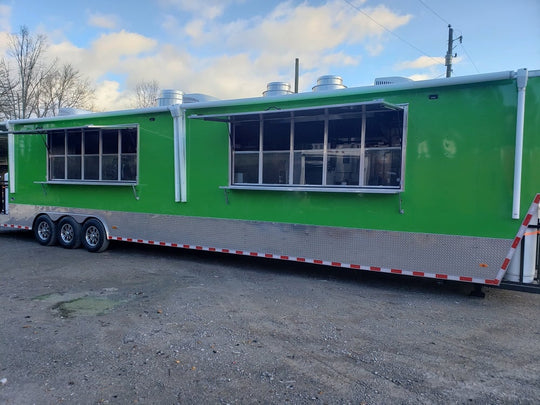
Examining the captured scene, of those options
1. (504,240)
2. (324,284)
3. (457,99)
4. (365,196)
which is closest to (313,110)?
(365,196)

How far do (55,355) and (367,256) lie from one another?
4258mm

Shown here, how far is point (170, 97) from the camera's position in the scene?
8500mm

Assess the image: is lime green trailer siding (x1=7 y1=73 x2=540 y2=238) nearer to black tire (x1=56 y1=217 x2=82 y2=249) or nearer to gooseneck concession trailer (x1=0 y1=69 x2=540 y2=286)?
gooseneck concession trailer (x1=0 y1=69 x2=540 y2=286)

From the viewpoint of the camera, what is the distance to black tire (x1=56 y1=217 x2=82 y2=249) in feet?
30.6

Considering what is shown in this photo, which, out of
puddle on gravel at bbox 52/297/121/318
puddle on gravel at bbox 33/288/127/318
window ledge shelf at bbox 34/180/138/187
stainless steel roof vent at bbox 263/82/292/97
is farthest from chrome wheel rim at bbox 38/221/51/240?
stainless steel roof vent at bbox 263/82/292/97

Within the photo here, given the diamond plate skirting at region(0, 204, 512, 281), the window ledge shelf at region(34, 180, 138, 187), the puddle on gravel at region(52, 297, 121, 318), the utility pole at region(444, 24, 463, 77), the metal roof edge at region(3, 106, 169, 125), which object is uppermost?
the utility pole at region(444, 24, 463, 77)

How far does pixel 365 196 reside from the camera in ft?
20.9

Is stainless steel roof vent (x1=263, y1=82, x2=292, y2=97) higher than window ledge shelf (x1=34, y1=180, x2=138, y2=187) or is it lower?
higher

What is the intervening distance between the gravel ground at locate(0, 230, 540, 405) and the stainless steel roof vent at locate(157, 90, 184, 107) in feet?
11.2

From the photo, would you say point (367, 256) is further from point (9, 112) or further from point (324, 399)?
point (9, 112)

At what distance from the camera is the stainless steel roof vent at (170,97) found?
846 centimetres

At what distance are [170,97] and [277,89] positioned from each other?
7.61 feet

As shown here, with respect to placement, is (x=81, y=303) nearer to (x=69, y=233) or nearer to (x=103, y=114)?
(x=69, y=233)

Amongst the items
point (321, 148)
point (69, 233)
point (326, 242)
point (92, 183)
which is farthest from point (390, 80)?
point (69, 233)
